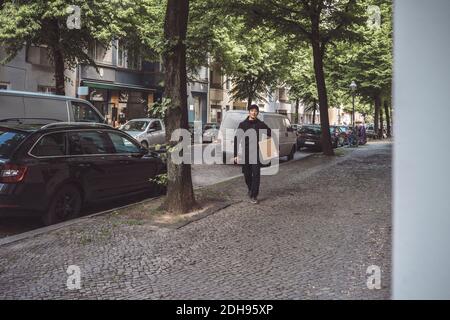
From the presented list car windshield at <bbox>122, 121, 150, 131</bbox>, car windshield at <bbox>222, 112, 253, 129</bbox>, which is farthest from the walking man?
car windshield at <bbox>122, 121, 150, 131</bbox>

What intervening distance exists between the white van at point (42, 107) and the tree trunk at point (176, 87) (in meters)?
4.87

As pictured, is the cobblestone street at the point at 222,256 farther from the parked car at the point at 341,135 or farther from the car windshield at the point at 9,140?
the parked car at the point at 341,135

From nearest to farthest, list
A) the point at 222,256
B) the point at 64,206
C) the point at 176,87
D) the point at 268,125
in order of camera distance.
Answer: the point at 222,256, the point at 64,206, the point at 176,87, the point at 268,125

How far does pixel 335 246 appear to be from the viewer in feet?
20.9

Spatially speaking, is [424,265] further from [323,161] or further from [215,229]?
[323,161]

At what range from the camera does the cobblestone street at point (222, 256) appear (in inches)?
187

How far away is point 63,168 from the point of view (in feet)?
25.7

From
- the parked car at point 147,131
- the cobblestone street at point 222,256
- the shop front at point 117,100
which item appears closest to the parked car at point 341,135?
the shop front at point 117,100

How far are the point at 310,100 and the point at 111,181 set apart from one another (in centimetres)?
3987

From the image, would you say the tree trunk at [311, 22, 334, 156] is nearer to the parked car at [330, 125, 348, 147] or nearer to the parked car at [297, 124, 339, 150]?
the parked car at [297, 124, 339, 150]

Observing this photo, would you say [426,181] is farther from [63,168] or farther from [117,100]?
[117,100]

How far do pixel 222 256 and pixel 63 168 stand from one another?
11.0 feet

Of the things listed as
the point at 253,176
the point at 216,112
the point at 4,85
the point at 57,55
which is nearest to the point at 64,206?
the point at 253,176

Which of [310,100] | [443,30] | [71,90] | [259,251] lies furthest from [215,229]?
[310,100]
